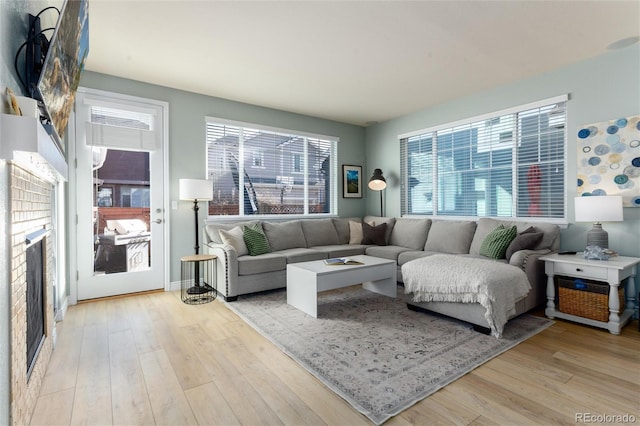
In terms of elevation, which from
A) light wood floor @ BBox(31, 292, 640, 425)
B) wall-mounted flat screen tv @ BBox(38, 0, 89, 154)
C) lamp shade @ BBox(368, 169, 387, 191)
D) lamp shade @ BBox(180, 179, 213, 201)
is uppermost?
wall-mounted flat screen tv @ BBox(38, 0, 89, 154)

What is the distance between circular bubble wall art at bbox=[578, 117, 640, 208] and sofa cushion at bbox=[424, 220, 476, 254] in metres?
1.21

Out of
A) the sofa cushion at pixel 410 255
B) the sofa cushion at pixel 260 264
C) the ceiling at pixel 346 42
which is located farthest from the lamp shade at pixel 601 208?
the sofa cushion at pixel 260 264

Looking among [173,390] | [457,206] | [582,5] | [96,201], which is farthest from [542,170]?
[96,201]

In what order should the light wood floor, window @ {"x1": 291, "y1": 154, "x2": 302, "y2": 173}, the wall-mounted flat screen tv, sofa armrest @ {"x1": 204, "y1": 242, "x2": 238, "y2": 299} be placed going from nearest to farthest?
the wall-mounted flat screen tv, the light wood floor, sofa armrest @ {"x1": 204, "y1": 242, "x2": 238, "y2": 299}, window @ {"x1": 291, "y1": 154, "x2": 302, "y2": 173}

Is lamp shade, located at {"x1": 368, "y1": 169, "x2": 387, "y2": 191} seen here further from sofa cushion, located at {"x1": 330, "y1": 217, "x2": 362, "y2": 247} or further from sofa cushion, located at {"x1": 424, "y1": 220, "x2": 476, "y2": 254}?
sofa cushion, located at {"x1": 424, "y1": 220, "x2": 476, "y2": 254}

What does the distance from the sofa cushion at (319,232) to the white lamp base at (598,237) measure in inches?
120

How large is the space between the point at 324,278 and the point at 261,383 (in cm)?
124

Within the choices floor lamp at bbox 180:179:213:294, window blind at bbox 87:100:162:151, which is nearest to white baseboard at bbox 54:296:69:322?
floor lamp at bbox 180:179:213:294

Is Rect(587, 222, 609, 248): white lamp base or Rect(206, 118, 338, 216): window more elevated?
Rect(206, 118, 338, 216): window

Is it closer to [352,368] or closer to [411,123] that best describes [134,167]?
[352,368]

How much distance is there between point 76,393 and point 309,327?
5.30 ft

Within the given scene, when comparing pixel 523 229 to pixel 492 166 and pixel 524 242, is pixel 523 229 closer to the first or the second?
pixel 524 242

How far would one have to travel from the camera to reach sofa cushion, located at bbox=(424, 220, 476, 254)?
4117 millimetres

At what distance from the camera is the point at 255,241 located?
403cm
